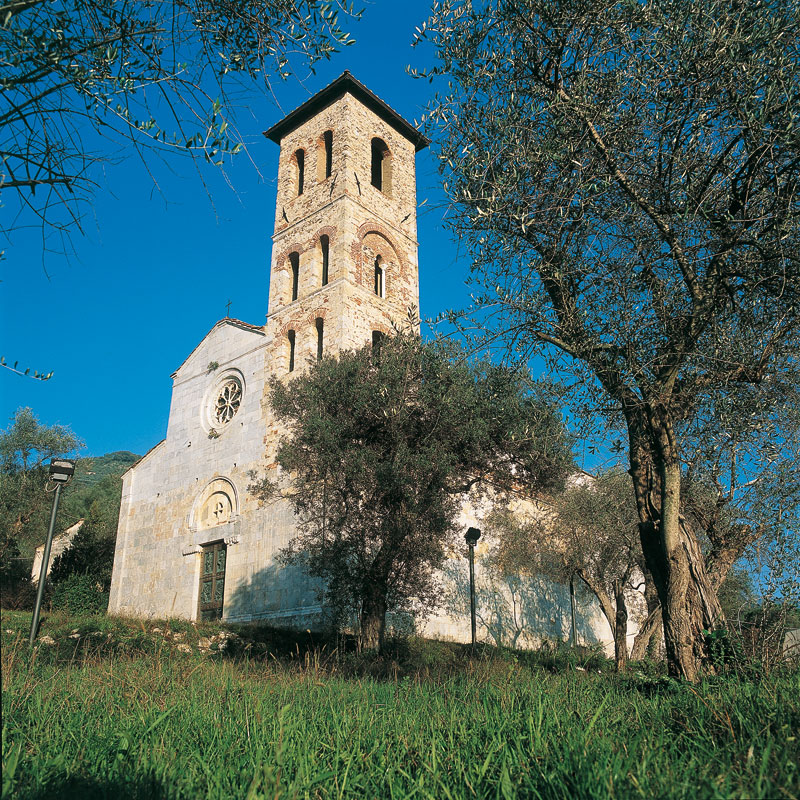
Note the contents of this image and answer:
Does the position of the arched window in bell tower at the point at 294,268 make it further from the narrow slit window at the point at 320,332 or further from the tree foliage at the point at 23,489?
the tree foliage at the point at 23,489

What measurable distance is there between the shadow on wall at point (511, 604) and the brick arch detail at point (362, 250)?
33.9 feet

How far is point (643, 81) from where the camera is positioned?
20.6ft

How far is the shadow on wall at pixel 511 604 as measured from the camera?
20.6m

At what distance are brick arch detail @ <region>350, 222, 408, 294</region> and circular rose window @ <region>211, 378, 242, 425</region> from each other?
614 centimetres

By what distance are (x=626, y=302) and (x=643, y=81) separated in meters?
2.19

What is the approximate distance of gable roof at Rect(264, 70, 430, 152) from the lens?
80.9 feet

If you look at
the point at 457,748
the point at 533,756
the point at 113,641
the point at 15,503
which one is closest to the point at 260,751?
the point at 457,748

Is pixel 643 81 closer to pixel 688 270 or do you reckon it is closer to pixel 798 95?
pixel 798 95

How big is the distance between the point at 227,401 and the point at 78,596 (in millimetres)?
9129

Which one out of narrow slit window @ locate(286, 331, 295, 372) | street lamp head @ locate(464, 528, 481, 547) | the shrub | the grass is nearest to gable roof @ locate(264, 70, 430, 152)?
narrow slit window @ locate(286, 331, 295, 372)

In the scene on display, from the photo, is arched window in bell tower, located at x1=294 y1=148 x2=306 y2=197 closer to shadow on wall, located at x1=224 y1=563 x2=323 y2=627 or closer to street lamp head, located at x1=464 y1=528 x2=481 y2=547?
shadow on wall, located at x1=224 y1=563 x2=323 y2=627

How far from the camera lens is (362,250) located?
22.6m

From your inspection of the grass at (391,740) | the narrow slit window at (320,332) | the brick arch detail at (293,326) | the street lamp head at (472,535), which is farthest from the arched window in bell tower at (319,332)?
the grass at (391,740)

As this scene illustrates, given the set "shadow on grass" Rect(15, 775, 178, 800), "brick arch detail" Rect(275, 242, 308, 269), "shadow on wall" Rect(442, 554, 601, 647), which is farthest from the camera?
"brick arch detail" Rect(275, 242, 308, 269)
